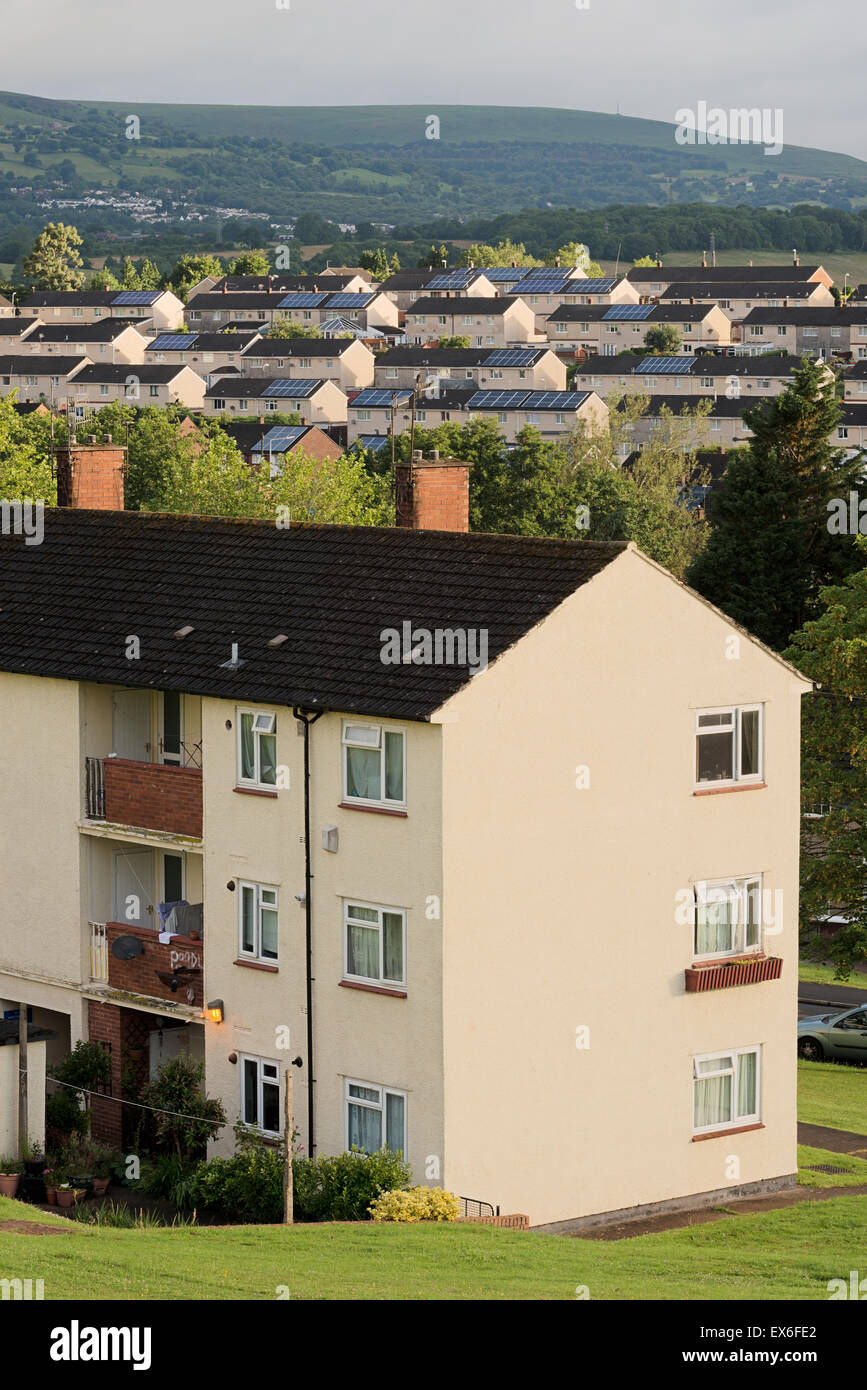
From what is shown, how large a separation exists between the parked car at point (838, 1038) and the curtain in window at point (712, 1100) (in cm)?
1204

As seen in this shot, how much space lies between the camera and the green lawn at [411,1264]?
2088cm

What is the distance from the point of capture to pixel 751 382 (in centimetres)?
18050

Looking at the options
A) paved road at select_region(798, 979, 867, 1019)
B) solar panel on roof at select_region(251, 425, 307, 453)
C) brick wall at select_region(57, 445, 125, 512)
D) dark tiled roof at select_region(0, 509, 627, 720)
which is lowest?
paved road at select_region(798, 979, 867, 1019)

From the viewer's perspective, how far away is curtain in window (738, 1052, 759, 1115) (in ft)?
100

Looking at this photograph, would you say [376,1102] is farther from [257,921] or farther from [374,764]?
[374,764]

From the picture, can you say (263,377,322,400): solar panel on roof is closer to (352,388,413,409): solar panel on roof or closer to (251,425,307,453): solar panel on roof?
(352,388,413,409): solar panel on roof

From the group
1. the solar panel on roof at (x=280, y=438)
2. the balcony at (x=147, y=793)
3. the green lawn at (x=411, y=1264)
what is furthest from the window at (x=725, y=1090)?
the solar panel on roof at (x=280, y=438)

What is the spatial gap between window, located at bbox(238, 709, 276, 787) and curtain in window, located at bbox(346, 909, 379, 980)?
2518mm

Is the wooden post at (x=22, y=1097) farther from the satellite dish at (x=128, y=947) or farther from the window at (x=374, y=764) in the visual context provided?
the window at (x=374, y=764)

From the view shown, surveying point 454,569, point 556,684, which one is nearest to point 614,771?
point 556,684

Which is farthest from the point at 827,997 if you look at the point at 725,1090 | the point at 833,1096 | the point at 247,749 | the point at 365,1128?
the point at 247,749

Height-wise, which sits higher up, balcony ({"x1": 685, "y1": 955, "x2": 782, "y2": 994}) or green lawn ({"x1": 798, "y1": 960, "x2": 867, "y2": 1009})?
balcony ({"x1": 685, "y1": 955, "x2": 782, "y2": 994})

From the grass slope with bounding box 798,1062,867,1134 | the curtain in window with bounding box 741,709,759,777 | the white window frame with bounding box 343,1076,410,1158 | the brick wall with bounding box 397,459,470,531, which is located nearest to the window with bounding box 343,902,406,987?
the white window frame with bounding box 343,1076,410,1158
